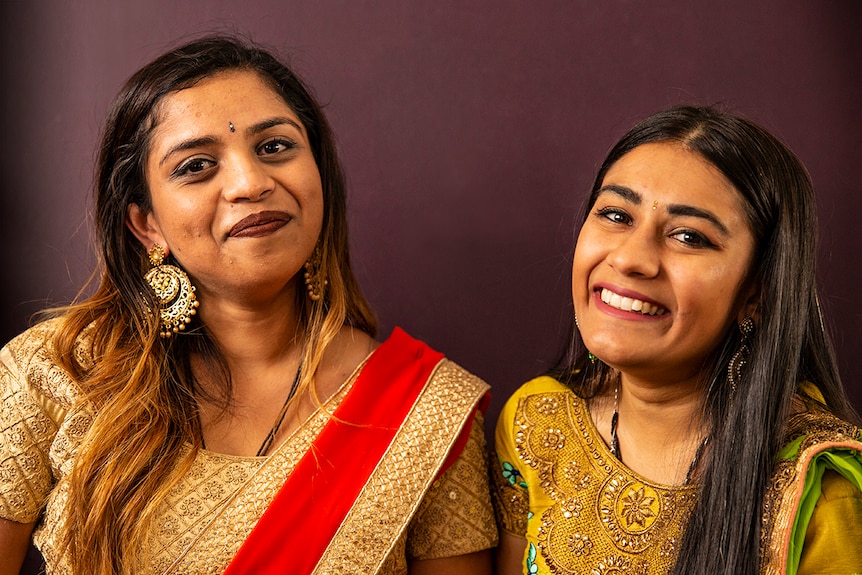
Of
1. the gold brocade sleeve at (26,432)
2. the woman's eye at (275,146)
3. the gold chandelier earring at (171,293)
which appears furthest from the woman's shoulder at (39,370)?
the woman's eye at (275,146)

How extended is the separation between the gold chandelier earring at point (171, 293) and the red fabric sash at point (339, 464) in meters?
0.38

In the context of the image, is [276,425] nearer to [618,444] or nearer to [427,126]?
[618,444]

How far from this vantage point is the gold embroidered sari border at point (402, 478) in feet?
5.96

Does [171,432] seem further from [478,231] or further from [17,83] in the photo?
[17,83]

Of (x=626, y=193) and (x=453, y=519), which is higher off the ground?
(x=626, y=193)

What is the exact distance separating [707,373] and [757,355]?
0.37ft

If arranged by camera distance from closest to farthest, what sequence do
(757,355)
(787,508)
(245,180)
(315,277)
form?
(787,508), (757,355), (245,180), (315,277)

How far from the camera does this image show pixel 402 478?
1876 mm

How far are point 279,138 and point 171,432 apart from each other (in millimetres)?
642

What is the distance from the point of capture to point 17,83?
2447 mm

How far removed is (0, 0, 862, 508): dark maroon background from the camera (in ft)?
7.82

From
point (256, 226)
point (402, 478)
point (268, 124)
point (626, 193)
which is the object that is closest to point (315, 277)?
point (256, 226)

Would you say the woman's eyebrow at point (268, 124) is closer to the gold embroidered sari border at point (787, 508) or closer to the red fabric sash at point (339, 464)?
the red fabric sash at point (339, 464)

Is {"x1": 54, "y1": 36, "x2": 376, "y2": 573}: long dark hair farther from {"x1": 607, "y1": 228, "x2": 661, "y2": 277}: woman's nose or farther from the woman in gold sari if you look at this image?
{"x1": 607, "y1": 228, "x2": 661, "y2": 277}: woman's nose
